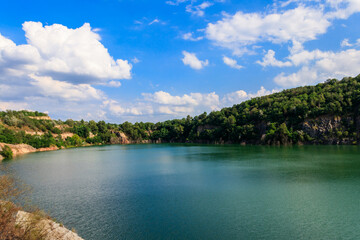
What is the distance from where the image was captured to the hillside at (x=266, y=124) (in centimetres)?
7962

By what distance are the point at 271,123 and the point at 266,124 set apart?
354cm

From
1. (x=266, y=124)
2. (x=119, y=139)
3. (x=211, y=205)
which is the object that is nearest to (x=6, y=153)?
(x=211, y=205)

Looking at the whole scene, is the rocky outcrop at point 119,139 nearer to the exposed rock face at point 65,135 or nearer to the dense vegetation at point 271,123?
the dense vegetation at point 271,123

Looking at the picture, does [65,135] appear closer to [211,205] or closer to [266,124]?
[266,124]

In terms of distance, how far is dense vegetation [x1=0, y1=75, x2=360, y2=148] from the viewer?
79500mm

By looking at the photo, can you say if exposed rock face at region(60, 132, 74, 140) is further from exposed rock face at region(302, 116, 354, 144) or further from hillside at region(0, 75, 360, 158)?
exposed rock face at region(302, 116, 354, 144)

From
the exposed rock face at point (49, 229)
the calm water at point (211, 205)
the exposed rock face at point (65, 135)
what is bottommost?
the calm water at point (211, 205)

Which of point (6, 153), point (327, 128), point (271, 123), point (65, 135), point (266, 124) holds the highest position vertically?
point (271, 123)

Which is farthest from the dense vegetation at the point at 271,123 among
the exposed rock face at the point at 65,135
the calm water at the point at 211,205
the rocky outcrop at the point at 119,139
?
the calm water at the point at 211,205

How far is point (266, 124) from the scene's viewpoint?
97.9 meters

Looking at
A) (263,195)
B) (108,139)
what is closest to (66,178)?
(263,195)

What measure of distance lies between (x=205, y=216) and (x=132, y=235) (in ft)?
17.6

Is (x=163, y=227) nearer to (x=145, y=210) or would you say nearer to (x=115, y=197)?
(x=145, y=210)

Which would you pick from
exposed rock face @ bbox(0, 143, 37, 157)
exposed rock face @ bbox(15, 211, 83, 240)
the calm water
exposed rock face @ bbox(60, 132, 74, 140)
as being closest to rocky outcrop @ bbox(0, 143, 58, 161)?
exposed rock face @ bbox(0, 143, 37, 157)
